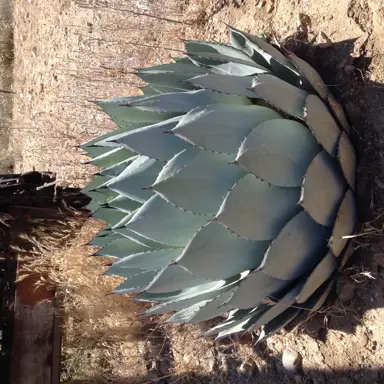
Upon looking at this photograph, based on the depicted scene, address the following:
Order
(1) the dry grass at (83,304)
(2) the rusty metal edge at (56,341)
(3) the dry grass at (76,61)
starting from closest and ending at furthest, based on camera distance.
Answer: (3) the dry grass at (76,61) < (1) the dry grass at (83,304) < (2) the rusty metal edge at (56,341)

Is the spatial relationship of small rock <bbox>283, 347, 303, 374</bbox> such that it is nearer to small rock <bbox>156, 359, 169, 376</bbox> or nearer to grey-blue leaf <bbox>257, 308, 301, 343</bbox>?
grey-blue leaf <bbox>257, 308, 301, 343</bbox>

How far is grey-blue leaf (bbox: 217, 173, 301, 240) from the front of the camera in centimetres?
136

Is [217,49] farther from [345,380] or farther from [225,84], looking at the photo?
[345,380]

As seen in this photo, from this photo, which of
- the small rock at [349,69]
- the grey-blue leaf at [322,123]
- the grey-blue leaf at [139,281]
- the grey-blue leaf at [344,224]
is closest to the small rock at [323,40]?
the small rock at [349,69]

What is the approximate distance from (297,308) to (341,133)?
63 centimetres

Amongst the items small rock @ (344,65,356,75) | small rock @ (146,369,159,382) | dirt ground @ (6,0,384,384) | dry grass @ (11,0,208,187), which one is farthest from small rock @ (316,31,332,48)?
small rock @ (146,369,159,382)

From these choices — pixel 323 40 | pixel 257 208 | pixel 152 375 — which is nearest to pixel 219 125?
pixel 257 208

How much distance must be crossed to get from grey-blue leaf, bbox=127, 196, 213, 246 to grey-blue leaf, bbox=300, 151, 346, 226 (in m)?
0.31

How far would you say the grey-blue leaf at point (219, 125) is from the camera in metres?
1.39

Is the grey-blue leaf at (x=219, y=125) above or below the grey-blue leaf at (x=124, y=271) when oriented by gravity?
above

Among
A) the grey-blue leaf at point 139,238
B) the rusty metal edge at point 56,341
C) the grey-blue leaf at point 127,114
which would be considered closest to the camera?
the grey-blue leaf at point 139,238

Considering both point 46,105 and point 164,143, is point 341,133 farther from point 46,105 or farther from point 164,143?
point 46,105

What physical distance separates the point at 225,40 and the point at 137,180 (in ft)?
5.00

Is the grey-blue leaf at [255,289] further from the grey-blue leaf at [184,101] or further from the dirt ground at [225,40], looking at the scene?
the grey-blue leaf at [184,101]
